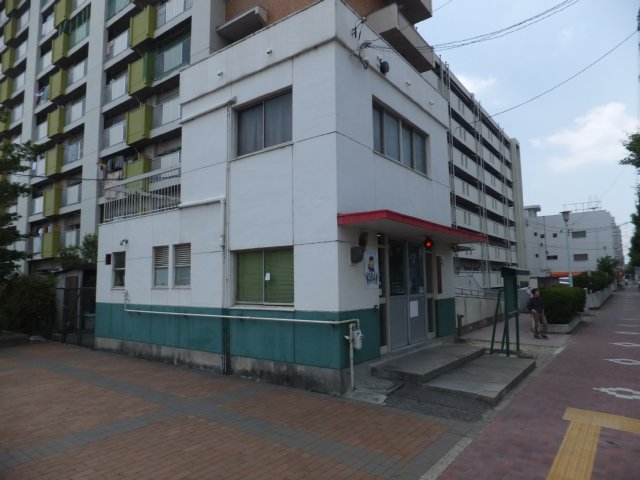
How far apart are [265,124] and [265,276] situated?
11.4 ft

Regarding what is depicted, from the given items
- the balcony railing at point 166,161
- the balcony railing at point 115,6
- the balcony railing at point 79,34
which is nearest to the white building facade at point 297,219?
the balcony railing at point 166,161

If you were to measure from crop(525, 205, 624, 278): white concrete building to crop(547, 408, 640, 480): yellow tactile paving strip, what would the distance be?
7108 centimetres

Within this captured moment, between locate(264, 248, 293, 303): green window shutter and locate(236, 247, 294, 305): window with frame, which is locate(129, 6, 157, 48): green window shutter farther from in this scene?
locate(264, 248, 293, 303): green window shutter

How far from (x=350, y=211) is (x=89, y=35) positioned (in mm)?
23650

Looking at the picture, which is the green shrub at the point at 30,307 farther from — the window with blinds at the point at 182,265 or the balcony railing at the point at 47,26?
the balcony railing at the point at 47,26

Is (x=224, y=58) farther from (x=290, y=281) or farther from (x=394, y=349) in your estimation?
(x=394, y=349)

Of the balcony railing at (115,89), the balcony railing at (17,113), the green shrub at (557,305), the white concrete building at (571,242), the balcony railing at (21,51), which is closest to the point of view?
the green shrub at (557,305)

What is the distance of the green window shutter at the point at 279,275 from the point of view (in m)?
8.48

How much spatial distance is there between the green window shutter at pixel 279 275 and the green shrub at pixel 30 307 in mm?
11165

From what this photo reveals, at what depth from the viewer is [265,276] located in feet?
29.0

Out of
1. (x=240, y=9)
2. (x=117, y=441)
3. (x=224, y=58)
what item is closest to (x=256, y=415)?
(x=117, y=441)

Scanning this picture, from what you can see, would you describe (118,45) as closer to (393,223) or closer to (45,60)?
(45,60)

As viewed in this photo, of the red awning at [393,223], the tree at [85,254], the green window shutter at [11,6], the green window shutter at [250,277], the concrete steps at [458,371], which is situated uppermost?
the green window shutter at [11,6]

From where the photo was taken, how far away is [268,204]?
8859mm
